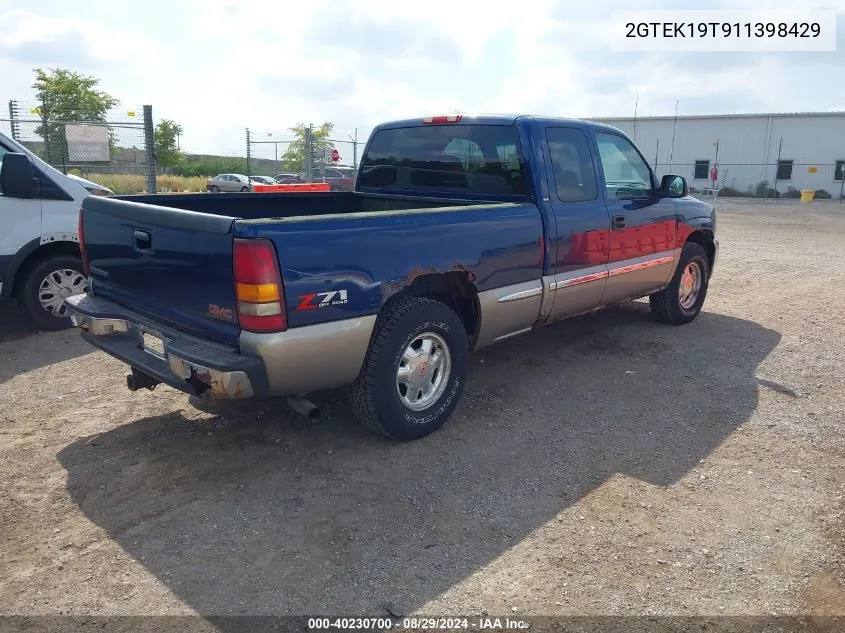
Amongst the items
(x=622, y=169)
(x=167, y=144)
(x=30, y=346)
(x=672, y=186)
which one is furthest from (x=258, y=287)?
(x=167, y=144)

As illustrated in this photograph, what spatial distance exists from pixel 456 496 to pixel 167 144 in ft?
122

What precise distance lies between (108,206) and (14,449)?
1551mm

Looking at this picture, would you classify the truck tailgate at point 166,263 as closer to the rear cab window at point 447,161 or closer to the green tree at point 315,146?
the rear cab window at point 447,161

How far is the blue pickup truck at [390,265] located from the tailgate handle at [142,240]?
13 mm

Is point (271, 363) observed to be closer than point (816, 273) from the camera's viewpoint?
Yes

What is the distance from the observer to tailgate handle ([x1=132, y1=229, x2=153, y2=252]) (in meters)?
3.65

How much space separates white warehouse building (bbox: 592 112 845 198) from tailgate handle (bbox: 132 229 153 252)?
1447 inches

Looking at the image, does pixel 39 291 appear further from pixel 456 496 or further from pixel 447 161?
pixel 456 496

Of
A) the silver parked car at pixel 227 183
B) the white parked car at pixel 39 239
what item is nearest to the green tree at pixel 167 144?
the silver parked car at pixel 227 183

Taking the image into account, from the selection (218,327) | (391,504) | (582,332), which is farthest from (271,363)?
(582,332)

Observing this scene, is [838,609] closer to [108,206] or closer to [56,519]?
[56,519]

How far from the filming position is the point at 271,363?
10.7ft

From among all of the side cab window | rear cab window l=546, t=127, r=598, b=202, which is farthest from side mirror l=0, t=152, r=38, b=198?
the side cab window

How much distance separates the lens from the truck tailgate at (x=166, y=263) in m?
3.28
